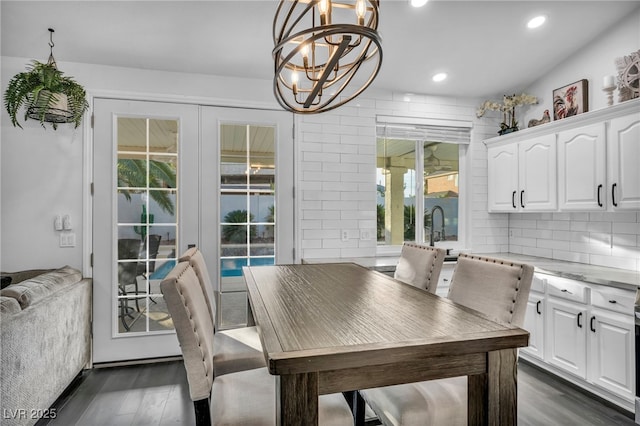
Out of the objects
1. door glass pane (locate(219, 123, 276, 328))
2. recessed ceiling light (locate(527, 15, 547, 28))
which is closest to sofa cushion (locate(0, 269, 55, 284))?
door glass pane (locate(219, 123, 276, 328))

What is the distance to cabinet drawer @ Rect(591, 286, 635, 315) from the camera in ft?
7.14

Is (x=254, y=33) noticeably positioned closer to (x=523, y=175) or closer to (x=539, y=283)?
(x=523, y=175)

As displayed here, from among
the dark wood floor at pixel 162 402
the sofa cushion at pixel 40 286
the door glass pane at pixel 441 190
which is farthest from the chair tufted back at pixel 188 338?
the door glass pane at pixel 441 190

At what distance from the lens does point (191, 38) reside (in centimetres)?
272

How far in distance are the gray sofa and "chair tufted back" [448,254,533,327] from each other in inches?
89.7

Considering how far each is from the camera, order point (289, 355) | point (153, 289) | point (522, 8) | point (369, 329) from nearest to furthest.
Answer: point (289, 355), point (369, 329), point (522, 8), point (153, 289)

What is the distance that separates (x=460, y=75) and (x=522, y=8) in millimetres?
830

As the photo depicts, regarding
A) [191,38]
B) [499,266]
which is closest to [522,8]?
[499,266]

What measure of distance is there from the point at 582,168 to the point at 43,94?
3.99 m

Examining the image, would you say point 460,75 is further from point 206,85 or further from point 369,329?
point 369,329

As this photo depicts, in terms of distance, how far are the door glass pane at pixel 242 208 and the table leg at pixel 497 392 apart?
237 cm

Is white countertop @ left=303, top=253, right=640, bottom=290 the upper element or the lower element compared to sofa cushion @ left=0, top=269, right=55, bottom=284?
upper

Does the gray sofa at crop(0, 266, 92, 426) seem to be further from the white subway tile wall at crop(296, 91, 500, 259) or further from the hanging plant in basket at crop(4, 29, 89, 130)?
the white subway tile wall at crop(296, 91, 500, 259)

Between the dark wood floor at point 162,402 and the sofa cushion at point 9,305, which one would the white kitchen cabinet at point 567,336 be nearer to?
the dark wood floor at point 162,402
